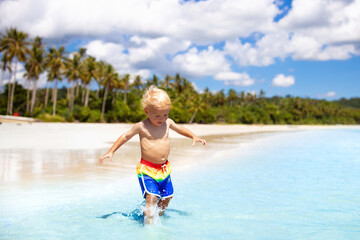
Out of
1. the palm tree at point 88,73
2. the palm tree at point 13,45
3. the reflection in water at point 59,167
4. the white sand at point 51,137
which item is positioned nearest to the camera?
the reflection in water at point 59,167

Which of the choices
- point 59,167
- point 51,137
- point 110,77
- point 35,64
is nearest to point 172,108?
point 110,77

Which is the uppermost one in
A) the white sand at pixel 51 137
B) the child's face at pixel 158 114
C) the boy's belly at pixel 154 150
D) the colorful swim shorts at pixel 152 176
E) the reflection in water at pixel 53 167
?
the child's face at pixel 158 114

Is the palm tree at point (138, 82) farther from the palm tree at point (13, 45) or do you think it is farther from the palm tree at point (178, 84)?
the palm tree at point (13, 45)

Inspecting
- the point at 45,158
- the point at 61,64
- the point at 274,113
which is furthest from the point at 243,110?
the point at 45,158

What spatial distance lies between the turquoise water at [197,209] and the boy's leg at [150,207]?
0.11 meters

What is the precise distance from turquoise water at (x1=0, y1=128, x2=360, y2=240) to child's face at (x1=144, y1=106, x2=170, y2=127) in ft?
3.97

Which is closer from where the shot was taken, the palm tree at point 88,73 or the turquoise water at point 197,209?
the turquoise water at point 197,209

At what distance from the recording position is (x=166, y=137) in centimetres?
376

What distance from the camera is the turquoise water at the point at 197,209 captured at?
3561mm

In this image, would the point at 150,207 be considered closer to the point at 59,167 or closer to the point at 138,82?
the point at 59,167

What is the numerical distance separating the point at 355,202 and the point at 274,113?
284 ft

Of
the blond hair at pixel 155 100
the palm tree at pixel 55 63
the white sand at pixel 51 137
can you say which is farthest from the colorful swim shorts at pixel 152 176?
the palm tree at pixel 55 63

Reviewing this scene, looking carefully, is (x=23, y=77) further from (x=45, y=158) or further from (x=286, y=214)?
(x=286, y=214)

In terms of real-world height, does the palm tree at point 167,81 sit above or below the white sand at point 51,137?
above
